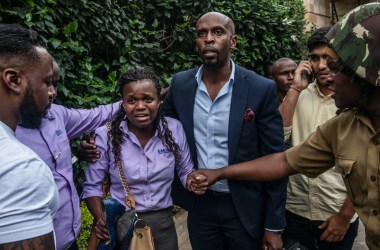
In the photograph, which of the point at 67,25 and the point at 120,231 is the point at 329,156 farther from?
the point at 67,25

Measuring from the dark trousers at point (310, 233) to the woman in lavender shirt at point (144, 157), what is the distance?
96 cm

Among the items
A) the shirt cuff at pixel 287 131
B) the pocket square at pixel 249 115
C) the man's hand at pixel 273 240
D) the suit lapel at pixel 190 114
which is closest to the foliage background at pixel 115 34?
the suit lapel at pixel 190 114

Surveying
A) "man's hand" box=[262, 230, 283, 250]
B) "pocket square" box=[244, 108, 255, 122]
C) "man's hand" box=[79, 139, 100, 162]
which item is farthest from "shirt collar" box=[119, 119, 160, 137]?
"man's hand" box=[262, 230, 283, 250]

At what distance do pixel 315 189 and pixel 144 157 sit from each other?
133cm

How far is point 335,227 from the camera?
2.70m

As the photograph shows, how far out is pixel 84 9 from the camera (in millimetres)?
3691

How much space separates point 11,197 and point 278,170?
160 cm

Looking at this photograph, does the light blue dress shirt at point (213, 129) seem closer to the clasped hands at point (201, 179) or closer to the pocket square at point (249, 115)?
A: the pocket square at point (249, 115)

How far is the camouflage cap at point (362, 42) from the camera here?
1627 mm

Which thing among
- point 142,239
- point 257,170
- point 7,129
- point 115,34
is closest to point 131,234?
point 142,239

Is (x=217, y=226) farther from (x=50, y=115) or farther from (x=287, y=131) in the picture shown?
(x=50, y=115)

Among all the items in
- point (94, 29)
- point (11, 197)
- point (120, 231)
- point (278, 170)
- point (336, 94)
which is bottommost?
point (120, 231)

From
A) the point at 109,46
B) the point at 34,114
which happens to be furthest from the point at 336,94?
the point at 109,46

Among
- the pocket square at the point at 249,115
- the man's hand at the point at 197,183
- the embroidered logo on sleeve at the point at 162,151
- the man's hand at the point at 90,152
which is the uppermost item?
the pocket square at the point at 249,115
